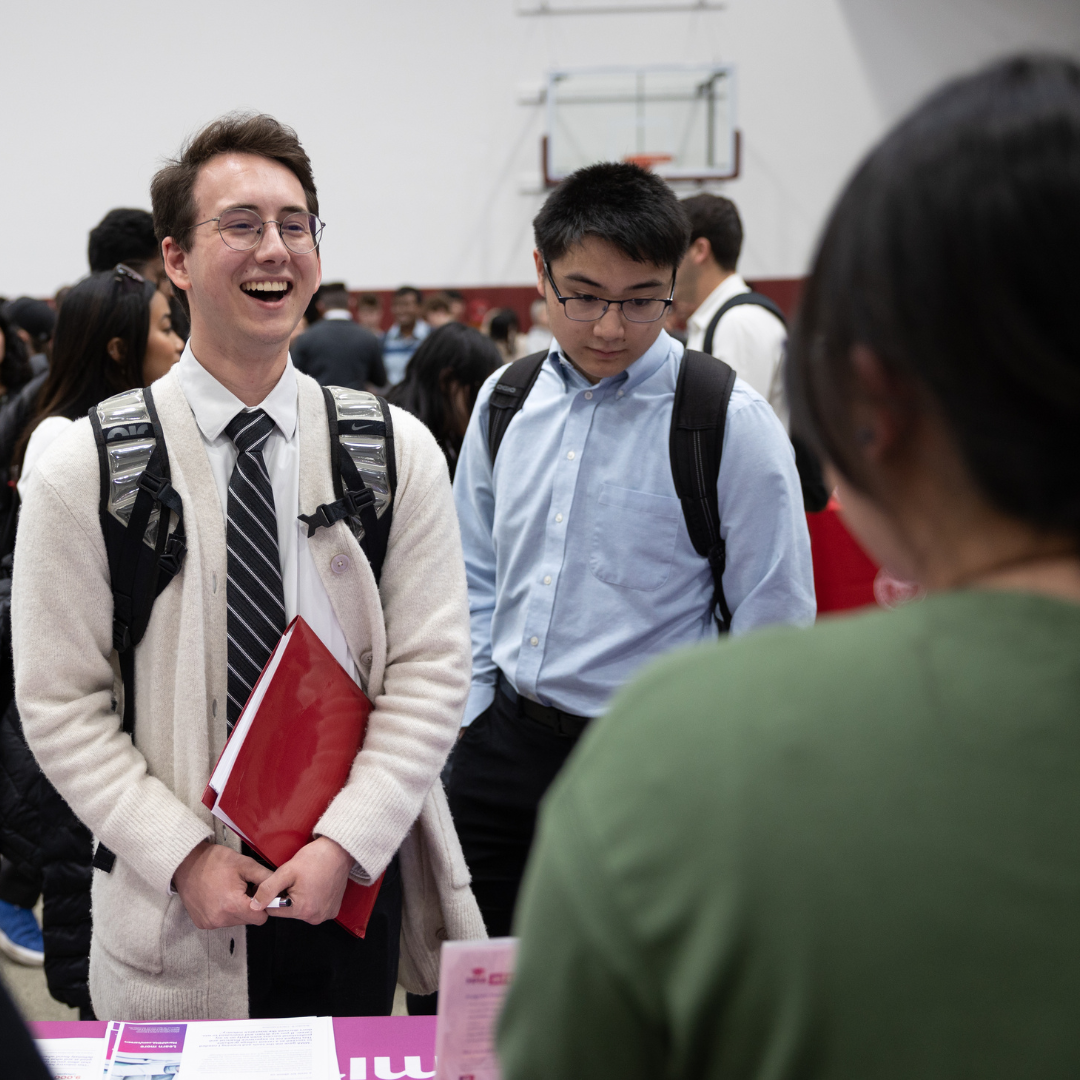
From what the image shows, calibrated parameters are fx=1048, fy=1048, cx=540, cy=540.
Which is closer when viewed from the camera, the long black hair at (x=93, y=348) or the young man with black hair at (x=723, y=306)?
the long black hair at (x=93, y=348)

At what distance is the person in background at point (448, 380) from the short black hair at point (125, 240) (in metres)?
0.95

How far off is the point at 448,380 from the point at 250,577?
152 cm

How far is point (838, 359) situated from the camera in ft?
1.67

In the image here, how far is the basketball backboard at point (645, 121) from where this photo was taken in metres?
8.85

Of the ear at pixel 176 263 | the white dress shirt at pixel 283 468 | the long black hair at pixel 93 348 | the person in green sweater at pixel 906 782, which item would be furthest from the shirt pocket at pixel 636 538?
the person in green sweater at pixel 906 782

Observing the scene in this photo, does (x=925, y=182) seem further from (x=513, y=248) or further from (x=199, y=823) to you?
(x=513, y=248)

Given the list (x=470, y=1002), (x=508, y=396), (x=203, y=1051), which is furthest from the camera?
(x=508, y=396)

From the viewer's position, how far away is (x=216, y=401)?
139 centimetres

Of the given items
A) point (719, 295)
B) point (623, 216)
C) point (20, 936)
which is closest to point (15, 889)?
point (20, 936)

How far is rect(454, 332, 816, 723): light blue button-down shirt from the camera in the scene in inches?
68.2

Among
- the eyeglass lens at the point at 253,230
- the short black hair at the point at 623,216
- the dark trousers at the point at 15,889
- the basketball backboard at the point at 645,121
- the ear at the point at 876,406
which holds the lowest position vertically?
the dark trousers at the point at 15,889

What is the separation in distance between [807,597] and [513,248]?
8013 mm

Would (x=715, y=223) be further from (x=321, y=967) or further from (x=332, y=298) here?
(x=332, y=298)

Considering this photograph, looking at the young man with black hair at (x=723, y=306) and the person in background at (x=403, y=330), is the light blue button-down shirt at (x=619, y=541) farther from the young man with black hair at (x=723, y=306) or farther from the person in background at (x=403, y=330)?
the person in background at (x=403, y=330)
